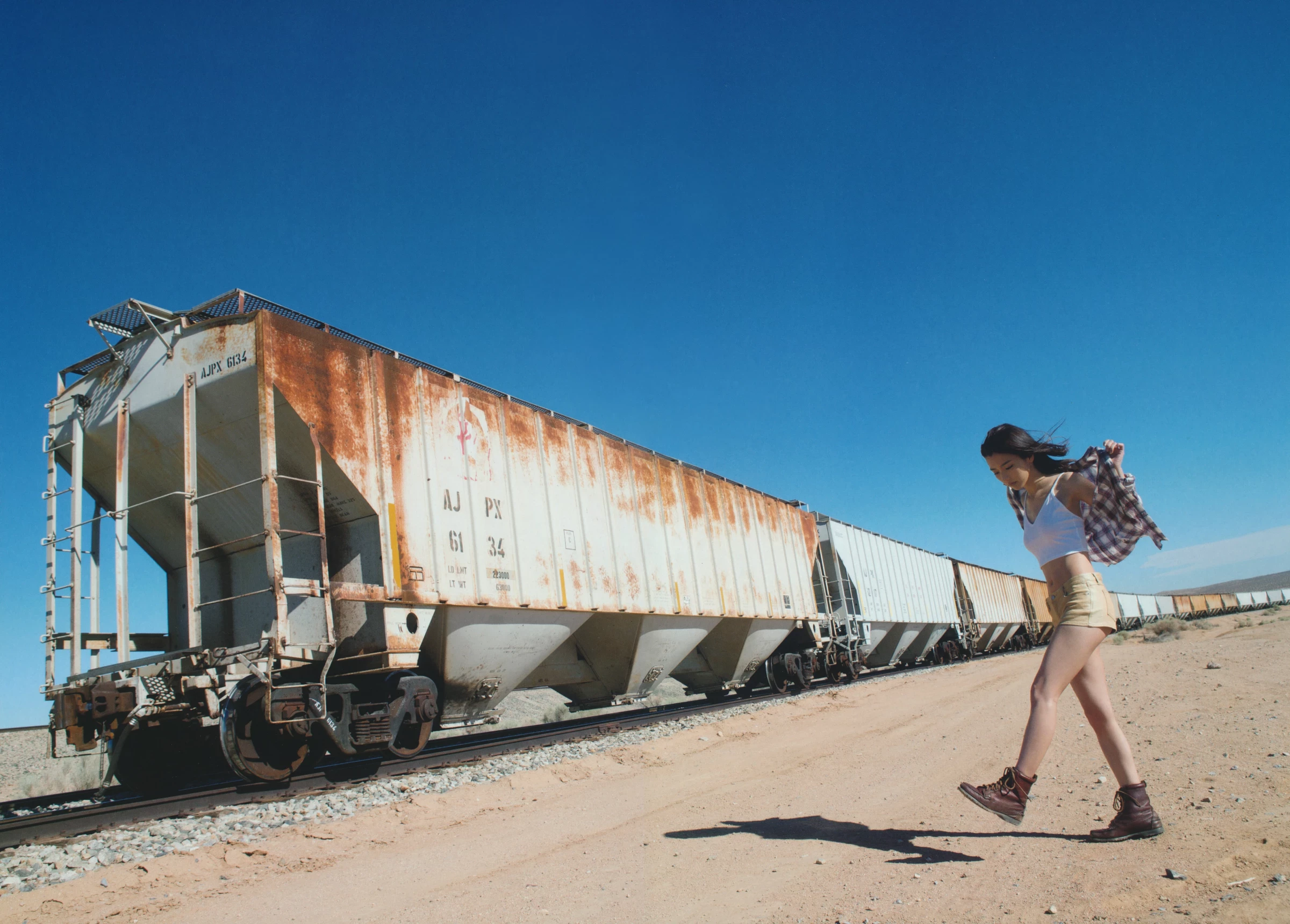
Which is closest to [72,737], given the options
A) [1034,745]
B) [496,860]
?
[496,860]

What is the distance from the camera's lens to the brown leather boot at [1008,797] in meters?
2.81

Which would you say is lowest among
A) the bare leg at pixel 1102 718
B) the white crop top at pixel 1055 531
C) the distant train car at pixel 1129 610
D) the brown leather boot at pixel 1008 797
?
the distant train car at pixel 1129 610

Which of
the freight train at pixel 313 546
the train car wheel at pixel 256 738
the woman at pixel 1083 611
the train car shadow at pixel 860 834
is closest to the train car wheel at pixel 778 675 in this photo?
the freight train at pixel 313 546

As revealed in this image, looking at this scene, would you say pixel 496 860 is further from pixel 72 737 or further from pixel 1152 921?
pixel 72 737

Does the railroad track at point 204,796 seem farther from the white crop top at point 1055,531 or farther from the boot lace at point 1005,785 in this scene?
the white crop top at point 1055,531

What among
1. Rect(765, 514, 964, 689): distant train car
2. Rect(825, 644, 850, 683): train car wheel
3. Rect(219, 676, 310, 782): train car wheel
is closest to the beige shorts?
Rect(219, 676, 310, 782): train car wheel

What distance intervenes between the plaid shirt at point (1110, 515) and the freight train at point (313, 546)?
21.0 feet

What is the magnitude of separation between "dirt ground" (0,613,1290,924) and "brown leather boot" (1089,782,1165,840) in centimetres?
5

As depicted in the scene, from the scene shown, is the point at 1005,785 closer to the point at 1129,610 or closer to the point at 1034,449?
the point at 1034,449

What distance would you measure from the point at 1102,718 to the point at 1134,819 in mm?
360

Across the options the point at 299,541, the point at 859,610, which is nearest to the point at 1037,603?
the point at 859,610

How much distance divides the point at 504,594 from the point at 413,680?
5.04ft

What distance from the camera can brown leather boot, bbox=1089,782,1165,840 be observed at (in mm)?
2752

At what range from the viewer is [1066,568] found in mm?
2977
